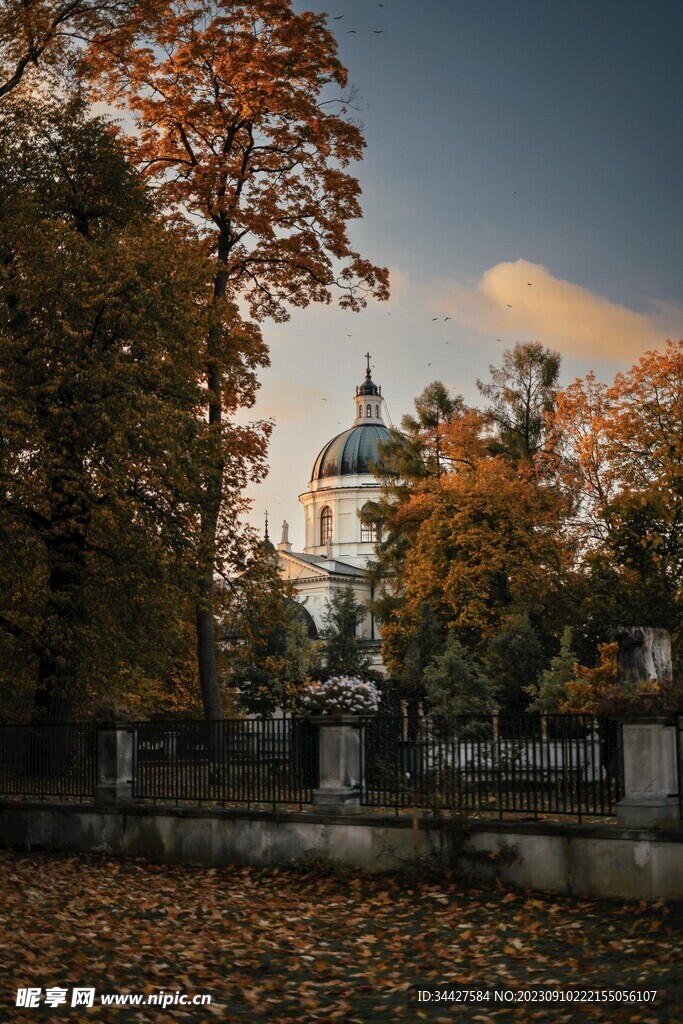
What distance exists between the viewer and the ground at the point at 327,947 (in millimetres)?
9266

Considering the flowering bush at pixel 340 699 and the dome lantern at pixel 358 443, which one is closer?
the flowering bush at pixel 340 699

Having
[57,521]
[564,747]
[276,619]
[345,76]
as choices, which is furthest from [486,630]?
[564,747]

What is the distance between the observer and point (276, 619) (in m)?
28.9

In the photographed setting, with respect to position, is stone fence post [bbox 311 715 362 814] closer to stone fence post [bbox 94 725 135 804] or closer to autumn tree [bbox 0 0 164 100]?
stone fence post [bbox 94 725 135 804]

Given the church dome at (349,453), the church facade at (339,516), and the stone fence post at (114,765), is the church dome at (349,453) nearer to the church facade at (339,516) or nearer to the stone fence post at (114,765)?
the church facade at (339,516)

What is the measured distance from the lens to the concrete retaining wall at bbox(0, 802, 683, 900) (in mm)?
13242

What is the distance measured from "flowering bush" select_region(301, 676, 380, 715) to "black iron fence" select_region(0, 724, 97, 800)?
4.50 metres

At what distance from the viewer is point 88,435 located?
23391mm

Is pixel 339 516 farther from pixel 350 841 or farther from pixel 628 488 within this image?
pixel 350 841

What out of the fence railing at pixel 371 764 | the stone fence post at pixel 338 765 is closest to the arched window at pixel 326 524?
the fence railing at pixel 371 764

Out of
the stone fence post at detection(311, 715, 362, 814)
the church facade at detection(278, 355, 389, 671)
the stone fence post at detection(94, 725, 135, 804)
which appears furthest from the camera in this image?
the church facade at detection(278, 355, 389, 671)

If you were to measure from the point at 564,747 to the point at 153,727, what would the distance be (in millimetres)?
7040

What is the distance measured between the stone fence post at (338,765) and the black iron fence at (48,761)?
4595 mm

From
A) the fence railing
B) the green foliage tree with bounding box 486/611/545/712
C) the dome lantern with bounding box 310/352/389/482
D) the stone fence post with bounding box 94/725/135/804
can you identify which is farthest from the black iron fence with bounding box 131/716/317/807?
the dome lantern with bounding box 310/352/389/482
